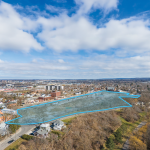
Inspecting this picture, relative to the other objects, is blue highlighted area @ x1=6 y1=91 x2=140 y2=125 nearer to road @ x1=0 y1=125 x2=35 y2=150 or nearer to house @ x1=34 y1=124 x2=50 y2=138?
road @ x1=0 y1=125 x2=35 y2=150

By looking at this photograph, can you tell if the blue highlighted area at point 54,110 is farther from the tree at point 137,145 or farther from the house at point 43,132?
the tree at point 137,145

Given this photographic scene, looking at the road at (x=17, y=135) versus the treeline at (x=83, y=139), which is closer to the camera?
the treeline at (x=83, y=139)

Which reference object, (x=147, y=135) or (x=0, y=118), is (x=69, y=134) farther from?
(x=0, y=118)

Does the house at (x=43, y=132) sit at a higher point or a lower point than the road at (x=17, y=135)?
higher

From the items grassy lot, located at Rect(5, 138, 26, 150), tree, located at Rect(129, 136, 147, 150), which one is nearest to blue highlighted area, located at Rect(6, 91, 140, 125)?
grassy lot, located at Rect(5, 138, 26, 150)

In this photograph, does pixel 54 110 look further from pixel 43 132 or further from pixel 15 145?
pixel 15 145

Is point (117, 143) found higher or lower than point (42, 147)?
lower

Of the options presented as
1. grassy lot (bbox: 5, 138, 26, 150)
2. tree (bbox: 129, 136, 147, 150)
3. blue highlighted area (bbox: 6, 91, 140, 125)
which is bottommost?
blue highlighted area (bbox: 6, 91, 140, 125)

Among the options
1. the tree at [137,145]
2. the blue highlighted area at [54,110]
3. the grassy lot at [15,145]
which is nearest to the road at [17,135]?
the grassy lot at [15,145]

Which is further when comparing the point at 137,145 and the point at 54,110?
the point at 54,110

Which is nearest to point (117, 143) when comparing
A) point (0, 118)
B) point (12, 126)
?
point (12, 126)

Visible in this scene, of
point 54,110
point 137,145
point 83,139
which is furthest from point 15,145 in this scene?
point 54,110
